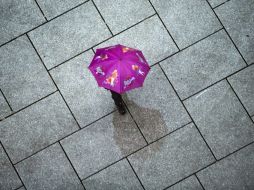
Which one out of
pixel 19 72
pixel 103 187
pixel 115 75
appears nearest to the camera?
pixel 115 75

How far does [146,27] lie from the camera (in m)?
5.65

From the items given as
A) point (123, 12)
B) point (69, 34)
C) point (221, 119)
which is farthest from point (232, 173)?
point (69, 34)

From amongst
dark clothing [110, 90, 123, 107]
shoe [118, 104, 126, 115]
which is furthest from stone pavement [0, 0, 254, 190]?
dark clothing [110, 90, 123, 107]

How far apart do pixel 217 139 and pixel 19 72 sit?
3.56 meters

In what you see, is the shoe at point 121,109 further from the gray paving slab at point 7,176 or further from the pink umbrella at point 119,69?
the gray paving slab at point 7,176

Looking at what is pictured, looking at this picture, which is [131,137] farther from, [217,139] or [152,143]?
[217,139]

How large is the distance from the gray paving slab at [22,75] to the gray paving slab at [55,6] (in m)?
0.62

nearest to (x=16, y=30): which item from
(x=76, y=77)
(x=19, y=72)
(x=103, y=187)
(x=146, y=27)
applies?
(x=19, y=72)

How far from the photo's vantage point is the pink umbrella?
398 cm

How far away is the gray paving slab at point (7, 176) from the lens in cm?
526

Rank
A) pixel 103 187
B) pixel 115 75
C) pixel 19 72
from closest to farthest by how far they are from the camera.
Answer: pixel 115 75 < pixel 103 187 < pixel 19 72

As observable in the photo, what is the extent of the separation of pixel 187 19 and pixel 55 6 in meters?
2.37

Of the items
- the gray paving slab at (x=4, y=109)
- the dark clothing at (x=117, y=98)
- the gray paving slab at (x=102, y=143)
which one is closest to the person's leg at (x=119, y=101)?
the dark clothing at (x=117, y=98)

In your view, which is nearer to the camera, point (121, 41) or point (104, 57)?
point (104, 57)
